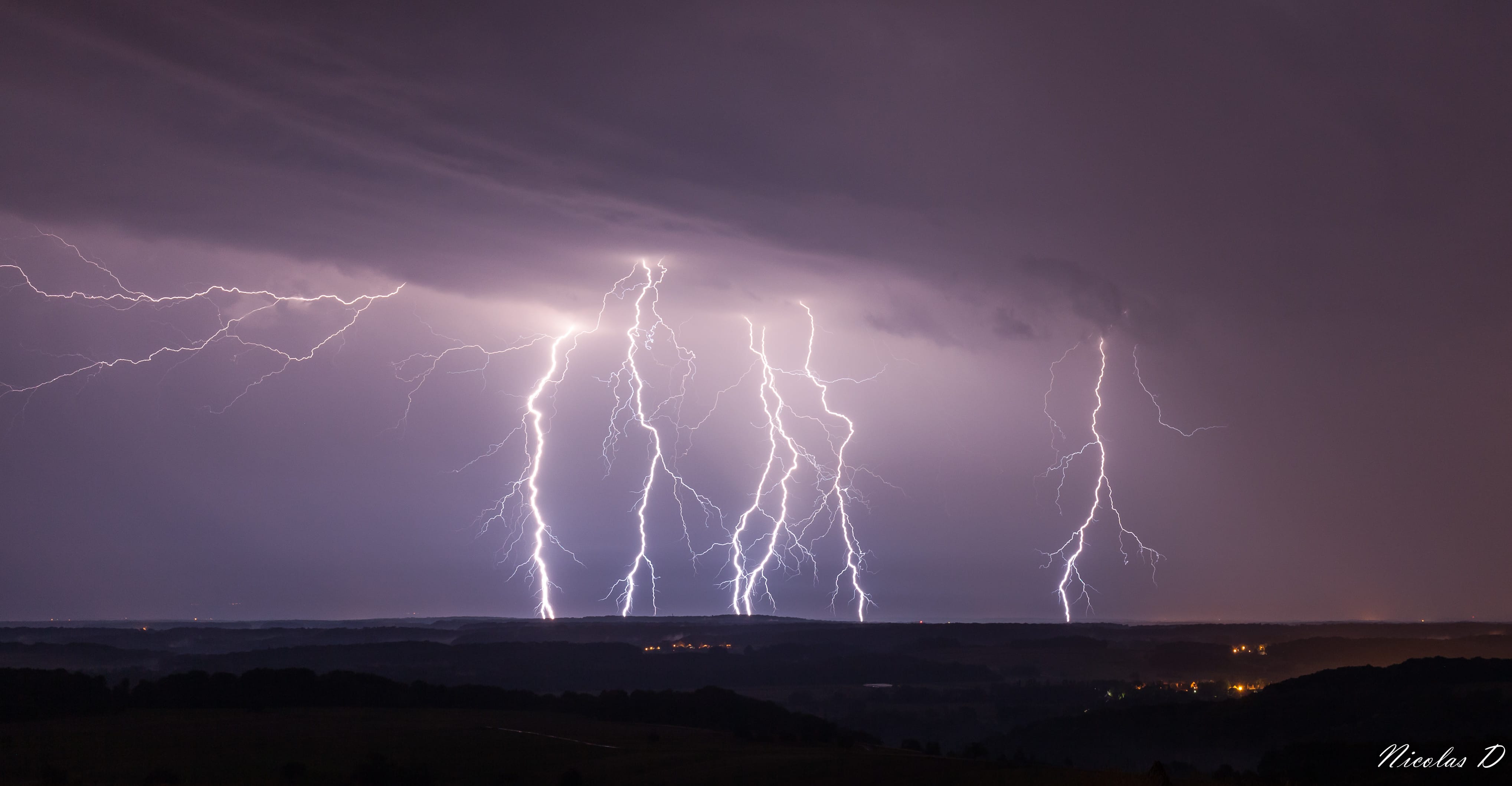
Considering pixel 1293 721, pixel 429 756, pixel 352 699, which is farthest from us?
pixel 1293 721

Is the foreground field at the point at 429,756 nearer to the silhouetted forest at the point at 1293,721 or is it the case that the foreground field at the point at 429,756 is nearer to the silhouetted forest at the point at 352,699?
the silhouetted forest at the point at 352,699

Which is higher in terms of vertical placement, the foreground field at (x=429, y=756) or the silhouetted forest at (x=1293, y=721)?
the foreground field at (x=429, y=756)

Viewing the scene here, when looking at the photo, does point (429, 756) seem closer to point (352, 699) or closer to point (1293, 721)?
point (352, 699)

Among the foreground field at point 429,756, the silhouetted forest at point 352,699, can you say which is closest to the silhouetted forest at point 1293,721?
the foreground field at point 429,756

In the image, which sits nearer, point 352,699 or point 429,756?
point 429,756

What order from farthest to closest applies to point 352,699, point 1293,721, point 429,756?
point 1293,721 → point 352,699 → point 429,756

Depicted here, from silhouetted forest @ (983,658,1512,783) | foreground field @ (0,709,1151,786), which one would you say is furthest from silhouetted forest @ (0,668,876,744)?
silhouetted forest @ (983,658,1512,783)

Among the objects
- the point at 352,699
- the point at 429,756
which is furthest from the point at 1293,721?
the point at 352,699

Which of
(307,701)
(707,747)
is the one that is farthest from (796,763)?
(307,701)

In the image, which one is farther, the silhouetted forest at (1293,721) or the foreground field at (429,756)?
the silhouetted forest at (1293,721)
